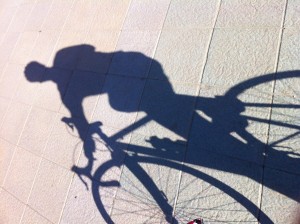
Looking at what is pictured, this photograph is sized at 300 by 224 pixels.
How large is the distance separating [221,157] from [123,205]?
1565 millimetres

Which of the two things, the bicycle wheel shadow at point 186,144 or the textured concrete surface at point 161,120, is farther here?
the textured concrete surface at point 161,120

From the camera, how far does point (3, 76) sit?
23.3 feet

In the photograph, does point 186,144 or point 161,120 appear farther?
point 161,120

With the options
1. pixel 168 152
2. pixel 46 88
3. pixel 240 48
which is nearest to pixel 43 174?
pixel 46 88

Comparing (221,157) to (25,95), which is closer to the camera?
(221,157)

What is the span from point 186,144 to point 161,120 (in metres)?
0.57

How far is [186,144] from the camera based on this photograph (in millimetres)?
3908

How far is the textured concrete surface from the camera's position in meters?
3.48

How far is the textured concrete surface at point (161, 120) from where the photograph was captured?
3.48 metres

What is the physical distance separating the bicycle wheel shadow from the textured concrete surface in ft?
0.05

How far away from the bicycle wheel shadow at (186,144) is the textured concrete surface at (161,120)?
0.05 ft

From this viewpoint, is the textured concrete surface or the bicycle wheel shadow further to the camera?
the textured concrete surface

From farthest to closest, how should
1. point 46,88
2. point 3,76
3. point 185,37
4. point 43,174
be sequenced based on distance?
1. point 3,76
2. point 46,88
3. point 43,174
4. point 185,37

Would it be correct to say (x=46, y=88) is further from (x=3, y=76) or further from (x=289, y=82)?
(x=289, y=82)
